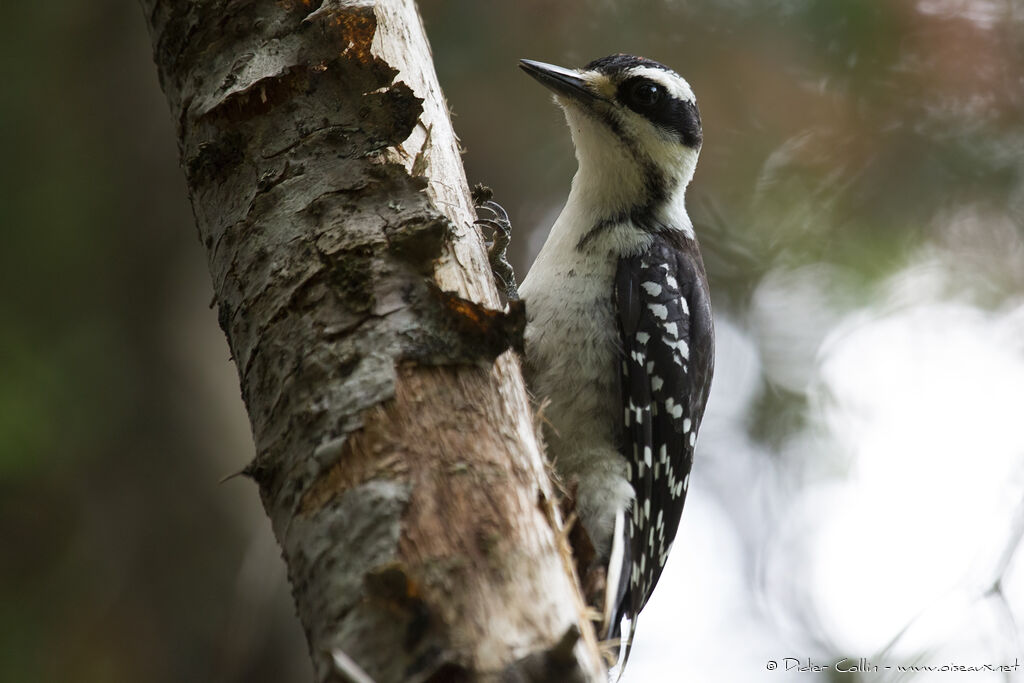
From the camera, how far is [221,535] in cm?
441

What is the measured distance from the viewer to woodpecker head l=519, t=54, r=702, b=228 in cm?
344

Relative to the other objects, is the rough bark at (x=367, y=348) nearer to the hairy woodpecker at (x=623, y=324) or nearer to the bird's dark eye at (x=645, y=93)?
the hairy woodpecker at (x=623, y=324)

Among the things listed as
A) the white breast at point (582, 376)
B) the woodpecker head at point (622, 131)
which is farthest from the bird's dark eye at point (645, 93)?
the white breast at point (582, 376)

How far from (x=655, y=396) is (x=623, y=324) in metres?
0.27

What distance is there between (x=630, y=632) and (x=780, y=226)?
2788mm

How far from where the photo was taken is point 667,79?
11.6 ft

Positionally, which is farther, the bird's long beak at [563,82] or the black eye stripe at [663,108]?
the black eye stripe at [663,108]

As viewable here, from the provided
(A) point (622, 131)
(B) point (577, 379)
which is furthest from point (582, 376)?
(A) point (622, 131)

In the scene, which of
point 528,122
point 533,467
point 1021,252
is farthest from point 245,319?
point 1021,252

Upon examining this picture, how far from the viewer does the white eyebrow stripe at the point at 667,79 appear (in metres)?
3.45

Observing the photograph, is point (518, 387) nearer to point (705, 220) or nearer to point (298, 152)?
point (298, 152)

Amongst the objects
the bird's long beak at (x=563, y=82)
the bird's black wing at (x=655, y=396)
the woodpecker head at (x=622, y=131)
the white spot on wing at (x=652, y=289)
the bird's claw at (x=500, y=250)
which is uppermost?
the bird's long beak at (x=563, y=82)

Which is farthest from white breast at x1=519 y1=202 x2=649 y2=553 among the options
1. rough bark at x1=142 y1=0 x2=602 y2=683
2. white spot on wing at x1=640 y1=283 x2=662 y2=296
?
rough bark at x1=142 y1=0 x2=602 y2=683

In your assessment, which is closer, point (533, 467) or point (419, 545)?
point (419, 545)
